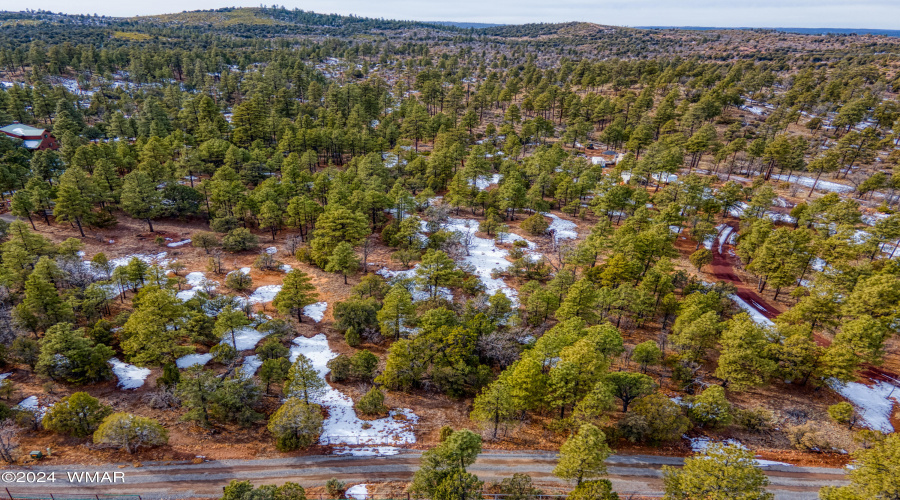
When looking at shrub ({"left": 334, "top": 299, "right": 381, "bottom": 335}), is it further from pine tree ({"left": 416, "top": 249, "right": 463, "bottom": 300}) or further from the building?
the building

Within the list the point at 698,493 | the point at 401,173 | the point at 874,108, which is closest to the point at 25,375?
the point at 698,493

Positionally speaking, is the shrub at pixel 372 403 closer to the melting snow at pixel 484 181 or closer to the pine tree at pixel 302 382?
the pine tree at pixel 302 382

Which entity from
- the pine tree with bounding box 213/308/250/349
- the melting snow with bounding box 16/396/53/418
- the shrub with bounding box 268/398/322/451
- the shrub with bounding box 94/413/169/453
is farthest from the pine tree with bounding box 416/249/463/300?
the melting snow with bounding box 16/396/53/418

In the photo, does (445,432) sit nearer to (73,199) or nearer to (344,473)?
(344,473)

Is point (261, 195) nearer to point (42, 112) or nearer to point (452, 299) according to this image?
point (452, 299)

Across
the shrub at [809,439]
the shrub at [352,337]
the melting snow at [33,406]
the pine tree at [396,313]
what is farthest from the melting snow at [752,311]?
the melting snow at [33,406]
